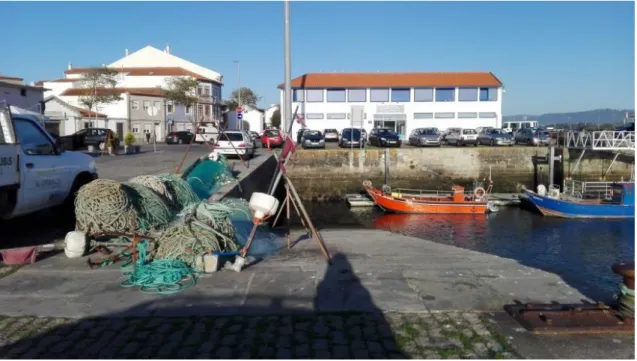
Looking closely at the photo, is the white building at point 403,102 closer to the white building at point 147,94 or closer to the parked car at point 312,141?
the white building at point 147,94

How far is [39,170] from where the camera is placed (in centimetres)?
928

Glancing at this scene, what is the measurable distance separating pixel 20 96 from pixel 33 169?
35.5 metres

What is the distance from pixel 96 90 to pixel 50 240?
47.3m

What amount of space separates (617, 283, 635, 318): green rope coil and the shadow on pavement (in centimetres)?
230

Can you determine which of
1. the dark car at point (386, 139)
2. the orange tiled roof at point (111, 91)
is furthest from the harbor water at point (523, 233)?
the orange tiled roof at point (111, 91)

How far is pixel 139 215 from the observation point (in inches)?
353

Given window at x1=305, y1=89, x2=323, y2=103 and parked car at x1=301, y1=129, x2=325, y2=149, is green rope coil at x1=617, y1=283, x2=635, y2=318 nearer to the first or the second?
parked car at x1=301, y1=129, x2=325, y2=149

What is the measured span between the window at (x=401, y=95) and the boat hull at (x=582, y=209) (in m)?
32.1

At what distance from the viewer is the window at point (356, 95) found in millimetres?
57344

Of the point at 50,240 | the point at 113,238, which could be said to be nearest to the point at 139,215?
the point at 113,238

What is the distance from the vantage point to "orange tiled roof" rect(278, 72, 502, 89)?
57.0 meters

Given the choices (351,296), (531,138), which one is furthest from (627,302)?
(531,138)

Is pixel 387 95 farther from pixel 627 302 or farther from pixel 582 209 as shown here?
pixel 627 302

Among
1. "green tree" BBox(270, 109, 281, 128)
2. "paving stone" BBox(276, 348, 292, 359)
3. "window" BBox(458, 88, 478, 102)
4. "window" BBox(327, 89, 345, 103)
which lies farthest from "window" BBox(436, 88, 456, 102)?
"paving stone" BBox(276, 348, 292, 359)
